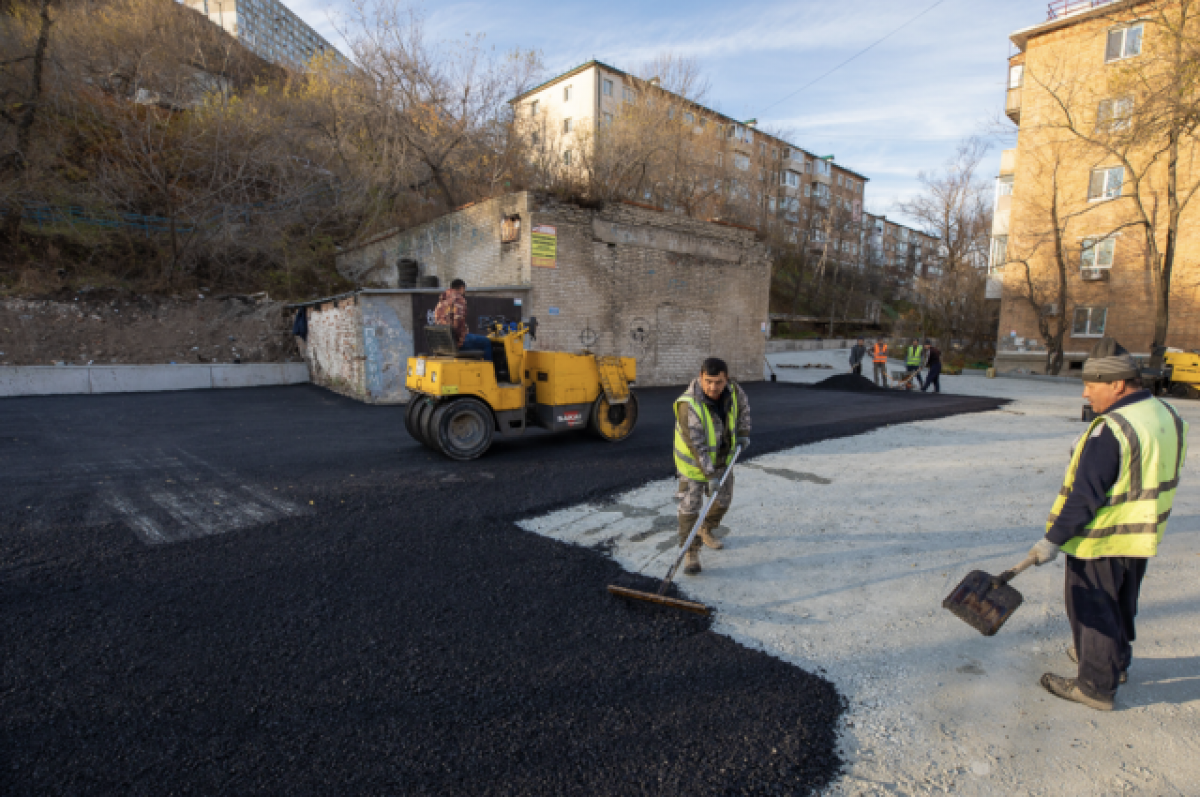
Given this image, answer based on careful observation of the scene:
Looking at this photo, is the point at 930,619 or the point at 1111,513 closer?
the point at 1111,513

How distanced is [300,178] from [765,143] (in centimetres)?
3980

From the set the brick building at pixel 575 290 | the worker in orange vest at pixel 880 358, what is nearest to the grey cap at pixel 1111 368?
the brick building at pixel 575 290

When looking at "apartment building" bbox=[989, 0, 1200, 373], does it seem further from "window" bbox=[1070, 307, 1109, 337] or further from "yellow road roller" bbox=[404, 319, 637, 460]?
"yellow road roller" bbox=[404, 319, 637, 460]

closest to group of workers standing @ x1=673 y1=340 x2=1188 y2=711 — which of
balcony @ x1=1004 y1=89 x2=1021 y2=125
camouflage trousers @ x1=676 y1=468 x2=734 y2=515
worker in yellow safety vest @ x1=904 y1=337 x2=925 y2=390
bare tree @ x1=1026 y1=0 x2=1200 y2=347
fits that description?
camouflage trousers @ x1=676 y1=468 x2=734 y2=515

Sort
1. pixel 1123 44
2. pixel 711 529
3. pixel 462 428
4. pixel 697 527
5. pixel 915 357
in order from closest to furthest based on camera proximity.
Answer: pixel 697 527 → pixel 711 529 → pixel 462 428 → pixel 915 357 → pixel 1123 44

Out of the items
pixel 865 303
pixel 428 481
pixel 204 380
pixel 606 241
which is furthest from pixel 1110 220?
pixel 204 380

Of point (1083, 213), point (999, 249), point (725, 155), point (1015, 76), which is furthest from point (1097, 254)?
point (725, 155)

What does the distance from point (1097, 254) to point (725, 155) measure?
17.6 meters

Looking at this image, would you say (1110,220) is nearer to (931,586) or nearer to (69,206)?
(931,586)

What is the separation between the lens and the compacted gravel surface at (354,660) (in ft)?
7.14

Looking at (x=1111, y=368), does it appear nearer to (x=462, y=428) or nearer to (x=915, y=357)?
(x=462, y=428)

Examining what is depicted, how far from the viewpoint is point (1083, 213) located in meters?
24.2

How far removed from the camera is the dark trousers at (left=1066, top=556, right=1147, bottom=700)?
246 centimetres

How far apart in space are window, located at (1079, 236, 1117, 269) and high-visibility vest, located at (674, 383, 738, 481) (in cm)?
2817
